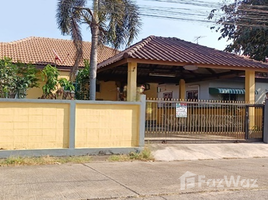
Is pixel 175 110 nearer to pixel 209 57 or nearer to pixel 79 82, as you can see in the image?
pixel 209 57

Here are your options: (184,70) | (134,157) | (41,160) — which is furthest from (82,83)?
(41,160)

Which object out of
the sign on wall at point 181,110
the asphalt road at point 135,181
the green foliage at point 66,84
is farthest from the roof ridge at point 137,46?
the asphalt road at point 135,181

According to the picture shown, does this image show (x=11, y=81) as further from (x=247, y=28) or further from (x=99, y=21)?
(x=247, y=28)

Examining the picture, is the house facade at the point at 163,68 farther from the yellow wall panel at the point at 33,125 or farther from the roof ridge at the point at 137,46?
the yellow wall panel at the point at 33,125

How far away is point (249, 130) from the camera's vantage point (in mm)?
12508

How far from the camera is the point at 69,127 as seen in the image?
9578 millimetres

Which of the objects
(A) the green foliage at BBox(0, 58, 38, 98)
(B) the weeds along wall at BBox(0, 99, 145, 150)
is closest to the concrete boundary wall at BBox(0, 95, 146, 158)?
(B) the weeds along wall at BBox(0, 99, 145, 150)

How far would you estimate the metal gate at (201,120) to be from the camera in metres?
11.0

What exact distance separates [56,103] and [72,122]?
757mm

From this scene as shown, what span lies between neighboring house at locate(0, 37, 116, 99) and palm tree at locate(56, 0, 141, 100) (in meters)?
2.31

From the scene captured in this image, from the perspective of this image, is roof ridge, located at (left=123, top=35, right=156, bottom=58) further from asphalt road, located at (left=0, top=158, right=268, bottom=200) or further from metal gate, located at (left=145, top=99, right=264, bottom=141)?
asphalt road, located at (left=0, top=158, right=268, bottom=200)

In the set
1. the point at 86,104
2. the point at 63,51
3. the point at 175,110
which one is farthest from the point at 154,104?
the point at 63,51

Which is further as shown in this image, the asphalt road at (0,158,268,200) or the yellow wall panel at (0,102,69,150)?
the yellow wall panel at (0,102,69,150)

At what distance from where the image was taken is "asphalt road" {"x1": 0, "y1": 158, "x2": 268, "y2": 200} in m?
5.70
